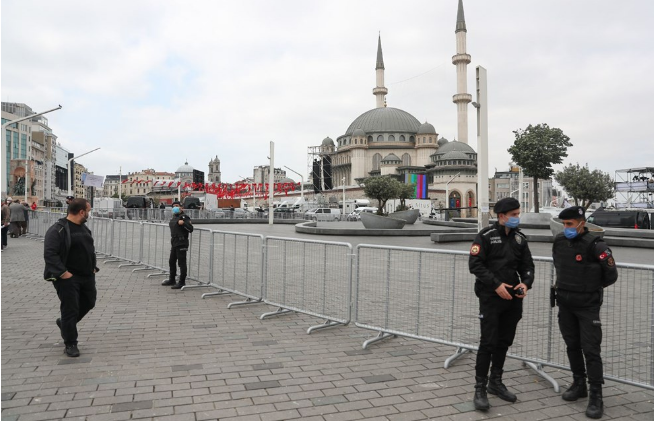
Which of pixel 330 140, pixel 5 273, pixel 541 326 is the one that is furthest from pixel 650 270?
pixel 330 140

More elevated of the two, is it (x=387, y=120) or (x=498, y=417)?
(x=387, y=120)

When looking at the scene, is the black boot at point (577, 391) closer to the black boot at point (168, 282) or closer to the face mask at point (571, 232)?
the face mask at point (571, 232)

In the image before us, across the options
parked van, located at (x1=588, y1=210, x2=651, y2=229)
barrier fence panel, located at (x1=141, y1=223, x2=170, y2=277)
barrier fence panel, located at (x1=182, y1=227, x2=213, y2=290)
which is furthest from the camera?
parked van, located at (x1=588, y1=210, x2=651, y2=229)

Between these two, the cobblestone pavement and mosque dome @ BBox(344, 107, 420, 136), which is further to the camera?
mosque dome @ BBox(344, 107, 420, 136)

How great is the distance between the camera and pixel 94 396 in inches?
165

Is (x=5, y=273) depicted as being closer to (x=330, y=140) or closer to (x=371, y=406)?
(x=371, y=406)

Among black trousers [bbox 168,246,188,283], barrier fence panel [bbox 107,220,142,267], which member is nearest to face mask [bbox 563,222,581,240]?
black trousers [bbox 168,246,188,283]

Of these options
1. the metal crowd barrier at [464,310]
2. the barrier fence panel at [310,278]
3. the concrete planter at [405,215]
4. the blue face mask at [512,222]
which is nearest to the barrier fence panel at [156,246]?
the barrier fence panel at [310,278]

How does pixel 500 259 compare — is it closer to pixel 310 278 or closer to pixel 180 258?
pixel 310 278

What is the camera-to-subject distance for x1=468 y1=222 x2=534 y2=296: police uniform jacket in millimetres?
4203

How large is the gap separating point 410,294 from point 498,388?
165cm

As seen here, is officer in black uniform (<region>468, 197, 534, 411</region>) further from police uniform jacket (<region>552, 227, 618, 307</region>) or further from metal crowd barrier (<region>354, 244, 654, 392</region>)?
metal crowd barrier (<region>354, 244, 654, 392</region>)

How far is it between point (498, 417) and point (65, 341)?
14.3 ft

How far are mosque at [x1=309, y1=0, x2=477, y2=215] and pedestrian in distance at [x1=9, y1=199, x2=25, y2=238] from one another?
254 feet
